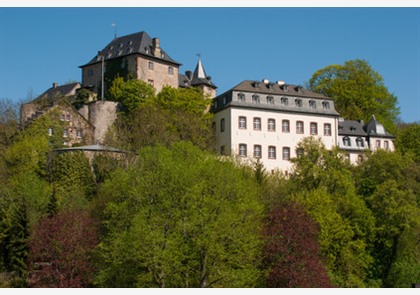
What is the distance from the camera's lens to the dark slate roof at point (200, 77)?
2896 inches

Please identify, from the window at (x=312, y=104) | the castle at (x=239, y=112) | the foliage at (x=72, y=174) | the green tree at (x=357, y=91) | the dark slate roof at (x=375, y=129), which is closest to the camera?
the foliage at (x=72, y=174)

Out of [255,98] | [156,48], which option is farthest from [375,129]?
[156,48]

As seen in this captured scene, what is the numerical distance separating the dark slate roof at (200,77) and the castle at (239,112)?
0.51 feet

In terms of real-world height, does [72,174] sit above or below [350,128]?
below

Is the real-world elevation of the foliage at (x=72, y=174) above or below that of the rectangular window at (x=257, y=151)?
below

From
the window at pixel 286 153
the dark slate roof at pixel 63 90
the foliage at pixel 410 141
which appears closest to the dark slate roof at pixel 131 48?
Result: the dark slate roof at pixel 63 90

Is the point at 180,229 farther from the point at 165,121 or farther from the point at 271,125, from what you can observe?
the point at 271,125

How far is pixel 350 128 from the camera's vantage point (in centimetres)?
7062

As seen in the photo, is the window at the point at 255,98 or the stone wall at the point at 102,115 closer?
the stone wall at the point at 102,115

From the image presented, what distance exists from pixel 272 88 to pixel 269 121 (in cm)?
339

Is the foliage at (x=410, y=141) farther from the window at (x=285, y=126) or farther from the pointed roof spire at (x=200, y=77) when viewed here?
the pointed roof spire at (x=200, y=77)

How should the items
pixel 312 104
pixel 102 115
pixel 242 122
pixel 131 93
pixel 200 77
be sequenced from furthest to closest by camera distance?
1. pixel 200 77
2. pixel 312 104
3. pixel 131 93
4. pixel 242 122
5. pixel 102 115

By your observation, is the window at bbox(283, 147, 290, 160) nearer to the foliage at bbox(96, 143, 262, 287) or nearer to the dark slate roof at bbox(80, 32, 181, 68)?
the dark slate roof at bbox(80, 32, 181, 68)

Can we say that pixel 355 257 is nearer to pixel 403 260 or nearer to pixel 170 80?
pixel 403 260
